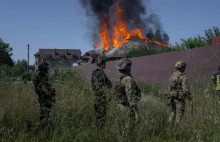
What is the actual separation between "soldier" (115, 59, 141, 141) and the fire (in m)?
46.6

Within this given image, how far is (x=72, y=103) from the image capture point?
459 cm

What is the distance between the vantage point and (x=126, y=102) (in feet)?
→ 15.5

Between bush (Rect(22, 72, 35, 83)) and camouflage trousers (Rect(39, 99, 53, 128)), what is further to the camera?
bush (Rect(22, 72, 35, 83))

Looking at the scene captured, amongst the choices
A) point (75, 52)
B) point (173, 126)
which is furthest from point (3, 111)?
point (75, 52)

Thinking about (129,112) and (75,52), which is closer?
(129,112)

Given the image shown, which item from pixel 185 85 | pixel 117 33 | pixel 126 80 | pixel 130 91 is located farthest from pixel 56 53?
pixel 130 91

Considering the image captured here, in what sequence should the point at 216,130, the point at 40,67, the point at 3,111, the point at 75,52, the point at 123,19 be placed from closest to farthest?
the point at 216,130, the point at 3,111, the point at 40,67, the point at 123,19, the point at 75,52

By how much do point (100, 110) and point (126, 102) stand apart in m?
0.44

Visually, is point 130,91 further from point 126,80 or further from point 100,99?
point 100,99

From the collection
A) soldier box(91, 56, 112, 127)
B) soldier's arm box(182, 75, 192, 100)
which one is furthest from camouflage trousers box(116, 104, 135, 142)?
soldier's arm box(182, 75, 192, 100)

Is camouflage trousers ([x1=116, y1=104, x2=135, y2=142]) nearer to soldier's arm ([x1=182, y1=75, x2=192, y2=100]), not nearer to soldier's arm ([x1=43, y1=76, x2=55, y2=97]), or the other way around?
soldier's arm ([x1=43, y1=76, x2=55, y2=97])

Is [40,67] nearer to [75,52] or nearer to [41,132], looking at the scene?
[41,132]

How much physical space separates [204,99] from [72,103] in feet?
6.56

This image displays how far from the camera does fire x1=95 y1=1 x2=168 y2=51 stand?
169ft
